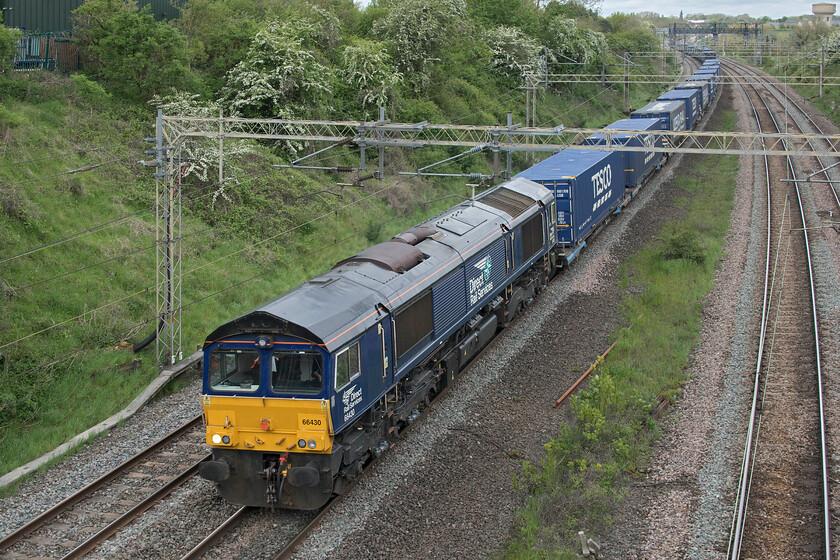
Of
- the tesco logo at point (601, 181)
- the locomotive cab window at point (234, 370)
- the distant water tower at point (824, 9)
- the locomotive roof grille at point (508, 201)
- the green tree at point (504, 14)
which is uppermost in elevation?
the distant water tower at point (824, 9)

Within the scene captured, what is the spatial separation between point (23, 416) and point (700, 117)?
5624 cm

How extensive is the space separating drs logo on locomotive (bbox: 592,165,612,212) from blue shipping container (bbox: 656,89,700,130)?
73.1 feet

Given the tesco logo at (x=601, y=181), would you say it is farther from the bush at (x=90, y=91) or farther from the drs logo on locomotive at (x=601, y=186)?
the bush at (x=90, y=91)

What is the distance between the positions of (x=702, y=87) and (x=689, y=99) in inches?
A: 409

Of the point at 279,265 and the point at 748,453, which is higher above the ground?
the point at 279,265

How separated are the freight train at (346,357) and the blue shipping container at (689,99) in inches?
1355

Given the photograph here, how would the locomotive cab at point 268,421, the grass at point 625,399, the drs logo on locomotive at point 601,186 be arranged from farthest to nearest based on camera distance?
the drs logo on locomotive at point 601,186, the grass at point 625,399, the locomotive cab at point 268,421

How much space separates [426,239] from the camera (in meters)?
17.3

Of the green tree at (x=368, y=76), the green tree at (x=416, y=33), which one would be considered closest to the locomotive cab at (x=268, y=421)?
the green tree at (x=368, y=76)

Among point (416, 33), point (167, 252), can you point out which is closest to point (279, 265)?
point (167, 252)

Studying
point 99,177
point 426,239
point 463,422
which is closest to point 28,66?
point 99,177

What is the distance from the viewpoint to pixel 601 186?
2930cm

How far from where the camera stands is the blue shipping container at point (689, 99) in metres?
50.2

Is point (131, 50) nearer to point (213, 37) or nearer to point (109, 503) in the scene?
point (213, 37)
